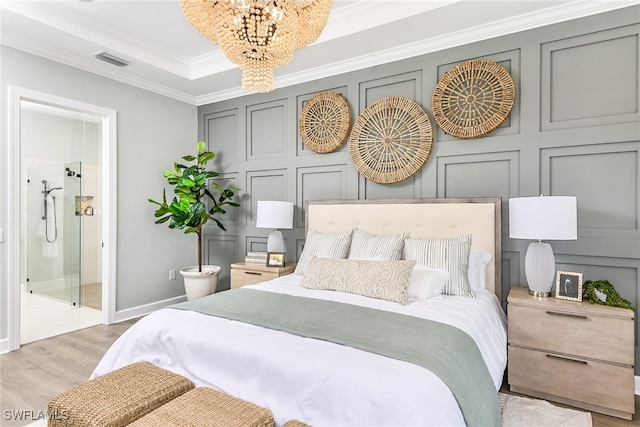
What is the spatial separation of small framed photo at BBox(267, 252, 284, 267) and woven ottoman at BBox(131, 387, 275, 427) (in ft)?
6.86

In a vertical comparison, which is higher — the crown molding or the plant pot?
the crown molding

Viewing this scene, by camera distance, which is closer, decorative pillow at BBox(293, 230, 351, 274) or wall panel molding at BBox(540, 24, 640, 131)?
wall panel molding at BBox(540, 24, 640, 131)

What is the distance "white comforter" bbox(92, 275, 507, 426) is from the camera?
1225 mm

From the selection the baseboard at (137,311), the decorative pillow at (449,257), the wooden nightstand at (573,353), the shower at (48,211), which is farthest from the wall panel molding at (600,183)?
the shower at (48,211)

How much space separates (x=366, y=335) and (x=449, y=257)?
1.18m

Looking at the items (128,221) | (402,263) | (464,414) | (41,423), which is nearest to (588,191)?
(402,263)

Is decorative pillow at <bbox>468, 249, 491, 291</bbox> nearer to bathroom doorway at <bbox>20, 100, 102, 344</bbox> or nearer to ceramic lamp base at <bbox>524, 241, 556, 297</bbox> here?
ceramic lamp base at <bbox>524, 241, 556, 297</bbox>

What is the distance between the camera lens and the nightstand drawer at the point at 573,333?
2.05 metres

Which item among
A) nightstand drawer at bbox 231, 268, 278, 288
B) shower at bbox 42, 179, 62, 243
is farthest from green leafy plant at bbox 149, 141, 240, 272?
shower at bbox 42, 179, 62, 243

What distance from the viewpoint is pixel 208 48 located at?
11.8ft

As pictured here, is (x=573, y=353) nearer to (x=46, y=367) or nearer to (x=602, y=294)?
(x=602, y=294)

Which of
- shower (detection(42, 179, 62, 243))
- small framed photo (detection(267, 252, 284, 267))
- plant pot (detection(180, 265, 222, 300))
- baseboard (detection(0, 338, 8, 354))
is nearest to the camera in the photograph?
baseboard (detection(0, 338, 8, 354))

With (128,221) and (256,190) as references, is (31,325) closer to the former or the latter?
(128,221)

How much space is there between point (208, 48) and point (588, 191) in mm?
3581
